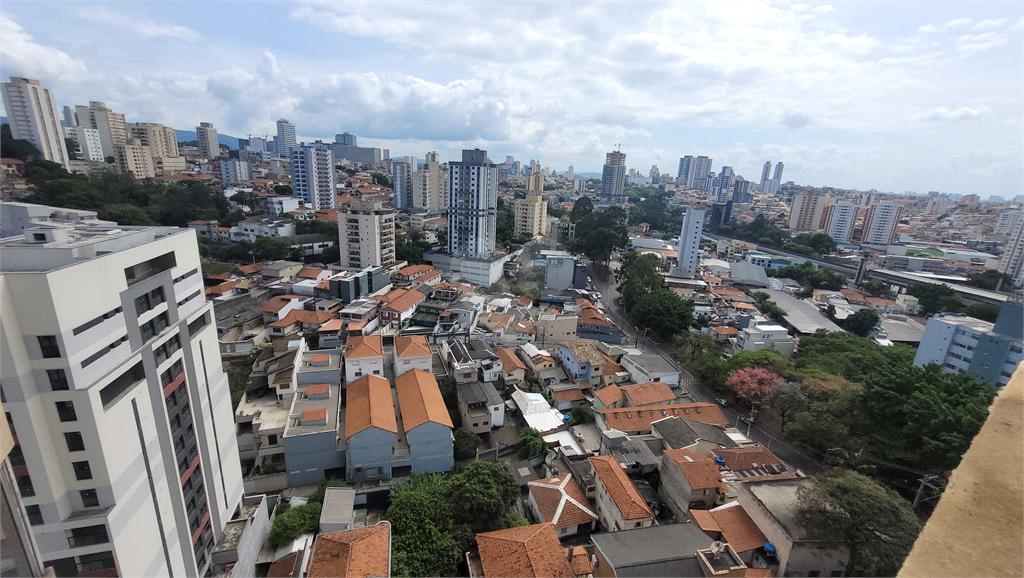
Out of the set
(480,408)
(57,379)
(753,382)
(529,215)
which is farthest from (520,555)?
(529,215)

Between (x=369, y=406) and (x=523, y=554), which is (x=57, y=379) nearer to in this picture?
(x=523, y=554)

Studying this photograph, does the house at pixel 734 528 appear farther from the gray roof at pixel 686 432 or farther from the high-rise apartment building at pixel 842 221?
the high-rise apartment building at pixel 842 221

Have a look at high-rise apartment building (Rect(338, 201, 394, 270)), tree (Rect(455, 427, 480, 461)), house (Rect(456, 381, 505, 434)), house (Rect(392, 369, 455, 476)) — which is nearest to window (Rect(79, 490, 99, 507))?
house (Rect(392, 369, 455, 476))

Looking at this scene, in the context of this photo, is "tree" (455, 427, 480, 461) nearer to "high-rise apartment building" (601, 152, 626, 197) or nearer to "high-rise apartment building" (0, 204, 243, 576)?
"high-rise apartment building" (0, 204, 243, 576)

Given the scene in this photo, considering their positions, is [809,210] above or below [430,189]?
below

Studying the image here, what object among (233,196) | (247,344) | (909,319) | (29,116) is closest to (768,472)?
(247,344)

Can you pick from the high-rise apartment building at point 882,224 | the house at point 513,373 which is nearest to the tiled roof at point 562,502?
the house at point 513,373
